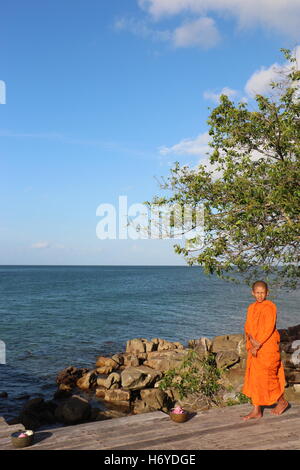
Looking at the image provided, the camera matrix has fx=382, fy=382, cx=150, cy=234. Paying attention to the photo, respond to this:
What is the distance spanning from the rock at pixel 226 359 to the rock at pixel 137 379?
12.4 ft

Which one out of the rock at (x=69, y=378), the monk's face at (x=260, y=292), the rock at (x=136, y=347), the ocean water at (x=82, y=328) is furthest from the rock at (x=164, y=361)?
the monk's face at (x=260, y=292)

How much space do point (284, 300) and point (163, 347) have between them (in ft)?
107

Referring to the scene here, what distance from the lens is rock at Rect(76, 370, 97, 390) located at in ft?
64.8

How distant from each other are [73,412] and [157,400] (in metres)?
3.48

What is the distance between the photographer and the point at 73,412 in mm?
15133

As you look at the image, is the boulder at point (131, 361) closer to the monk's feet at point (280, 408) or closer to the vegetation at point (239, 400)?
the vegetation at point (239, 400)

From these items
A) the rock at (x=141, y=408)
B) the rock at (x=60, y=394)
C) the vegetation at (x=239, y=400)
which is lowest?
the rock at (x=60, y=394)

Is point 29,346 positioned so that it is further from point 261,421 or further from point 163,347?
point 261,421

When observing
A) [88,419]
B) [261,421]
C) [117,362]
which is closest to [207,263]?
[261,421]

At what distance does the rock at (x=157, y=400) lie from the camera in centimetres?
1602

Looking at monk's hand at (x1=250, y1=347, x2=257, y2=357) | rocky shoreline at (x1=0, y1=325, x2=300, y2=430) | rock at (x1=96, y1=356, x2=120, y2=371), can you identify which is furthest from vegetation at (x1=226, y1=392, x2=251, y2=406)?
rock at (x1=96, y1=356, x2=120, y2=371)

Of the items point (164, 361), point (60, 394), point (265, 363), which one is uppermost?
point (265, 363)

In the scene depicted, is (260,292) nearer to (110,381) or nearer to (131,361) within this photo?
(110,381)

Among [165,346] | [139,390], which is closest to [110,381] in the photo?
[139,390]
